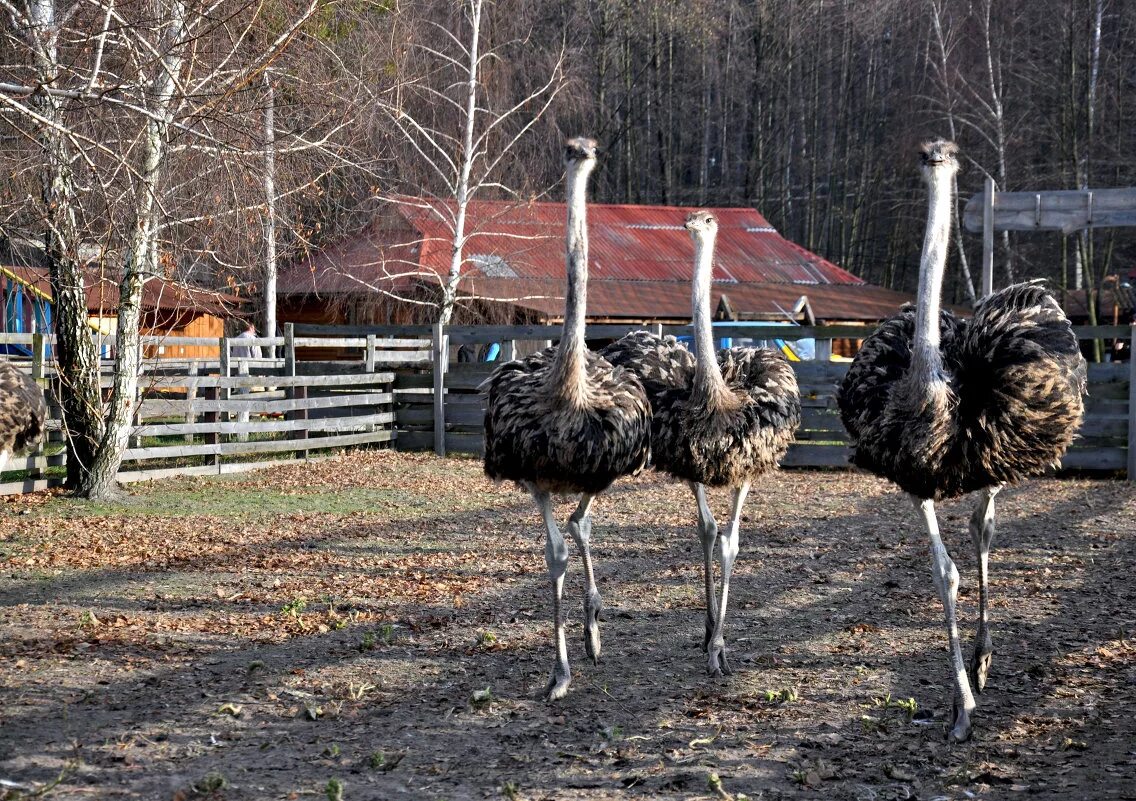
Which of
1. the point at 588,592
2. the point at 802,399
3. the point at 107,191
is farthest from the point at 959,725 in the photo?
the point at 802,399

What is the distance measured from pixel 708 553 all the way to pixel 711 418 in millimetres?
675

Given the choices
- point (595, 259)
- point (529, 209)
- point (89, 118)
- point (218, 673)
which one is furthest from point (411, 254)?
point (218, 673)

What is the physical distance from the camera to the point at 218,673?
5430 mm

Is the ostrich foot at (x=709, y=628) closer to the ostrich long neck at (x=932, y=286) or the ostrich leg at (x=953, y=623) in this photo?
the ostrich leg at (x=953, y=623)

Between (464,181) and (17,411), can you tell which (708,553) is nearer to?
(17,411)

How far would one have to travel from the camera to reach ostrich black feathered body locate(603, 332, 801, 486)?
18.5 feet

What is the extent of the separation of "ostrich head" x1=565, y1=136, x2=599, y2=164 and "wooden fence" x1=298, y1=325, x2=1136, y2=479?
18.4 ft

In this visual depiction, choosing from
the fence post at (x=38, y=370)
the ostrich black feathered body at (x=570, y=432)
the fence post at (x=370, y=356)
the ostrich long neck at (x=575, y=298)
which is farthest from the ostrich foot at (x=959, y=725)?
the fence post at (x=370, y=356)

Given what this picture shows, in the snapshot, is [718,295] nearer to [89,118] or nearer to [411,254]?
[411,254]

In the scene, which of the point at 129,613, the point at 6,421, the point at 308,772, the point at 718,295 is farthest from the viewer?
the point at 718,295

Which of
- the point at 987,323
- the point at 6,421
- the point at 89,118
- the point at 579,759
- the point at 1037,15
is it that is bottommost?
the point at 579,759

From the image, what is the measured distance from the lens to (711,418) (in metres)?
5.62

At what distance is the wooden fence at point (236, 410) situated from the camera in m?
11.1

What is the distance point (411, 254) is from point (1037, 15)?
19.2 meters
